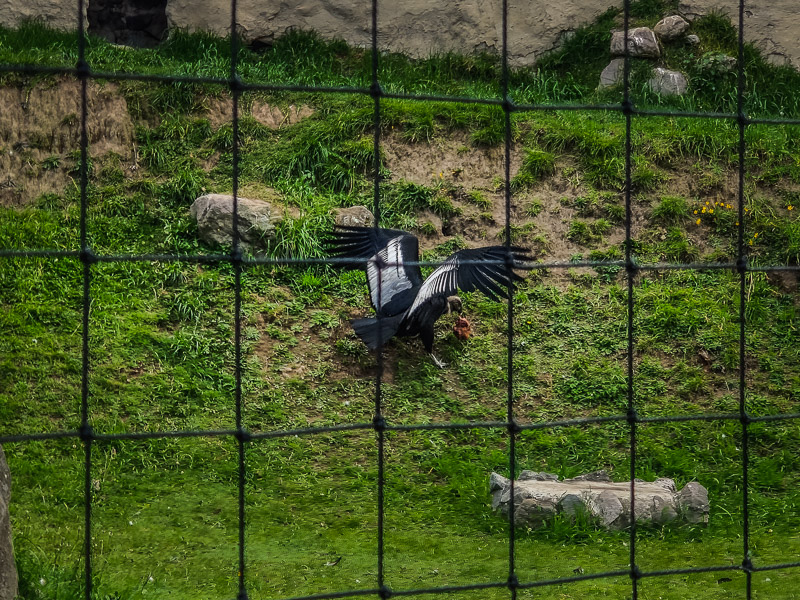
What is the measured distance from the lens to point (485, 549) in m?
3.99

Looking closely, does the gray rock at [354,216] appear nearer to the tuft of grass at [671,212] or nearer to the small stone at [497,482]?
the tuft of grass at [671,212]

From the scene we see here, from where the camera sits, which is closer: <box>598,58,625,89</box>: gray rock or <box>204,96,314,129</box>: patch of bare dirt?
<box>204,96,314,129</box>: patch of bare dirt

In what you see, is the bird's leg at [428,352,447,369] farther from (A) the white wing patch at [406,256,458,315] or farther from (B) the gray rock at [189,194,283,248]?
(B) the gray rock at [189,194,283,248]

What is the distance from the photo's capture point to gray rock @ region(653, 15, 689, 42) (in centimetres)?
724

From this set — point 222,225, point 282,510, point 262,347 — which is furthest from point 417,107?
point 282,510

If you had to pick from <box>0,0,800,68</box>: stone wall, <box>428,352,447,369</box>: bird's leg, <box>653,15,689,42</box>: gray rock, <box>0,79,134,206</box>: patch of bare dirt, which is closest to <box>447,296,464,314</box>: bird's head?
<box>428,352,447,369</box>: bird's leg

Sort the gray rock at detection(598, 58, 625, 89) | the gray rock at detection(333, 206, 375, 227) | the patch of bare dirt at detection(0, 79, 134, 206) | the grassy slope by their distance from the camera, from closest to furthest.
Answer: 1. the grassy slope
2. the gray rock at detection(333, 206, 375, 227)
3. the patch of bare dirt at detection(0, 79, 134, 206)
4. the gray rock at detection(598, 58, 625, 89)

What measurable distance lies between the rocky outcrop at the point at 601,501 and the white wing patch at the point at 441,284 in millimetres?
931

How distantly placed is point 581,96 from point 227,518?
4034 millimetres

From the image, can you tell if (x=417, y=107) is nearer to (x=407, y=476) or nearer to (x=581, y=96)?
(x=581, y=96)

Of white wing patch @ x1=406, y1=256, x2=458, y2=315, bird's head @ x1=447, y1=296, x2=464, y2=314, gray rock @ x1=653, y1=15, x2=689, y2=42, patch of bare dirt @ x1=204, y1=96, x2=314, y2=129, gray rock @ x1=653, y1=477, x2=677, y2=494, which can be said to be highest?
gray rock @ x1=653, y1=15, x2=689, y2=42

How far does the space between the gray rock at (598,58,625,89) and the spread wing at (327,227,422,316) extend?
2321mm

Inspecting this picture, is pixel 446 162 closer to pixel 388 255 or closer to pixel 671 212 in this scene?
pixel 671 212

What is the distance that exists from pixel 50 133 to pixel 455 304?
2716mm
